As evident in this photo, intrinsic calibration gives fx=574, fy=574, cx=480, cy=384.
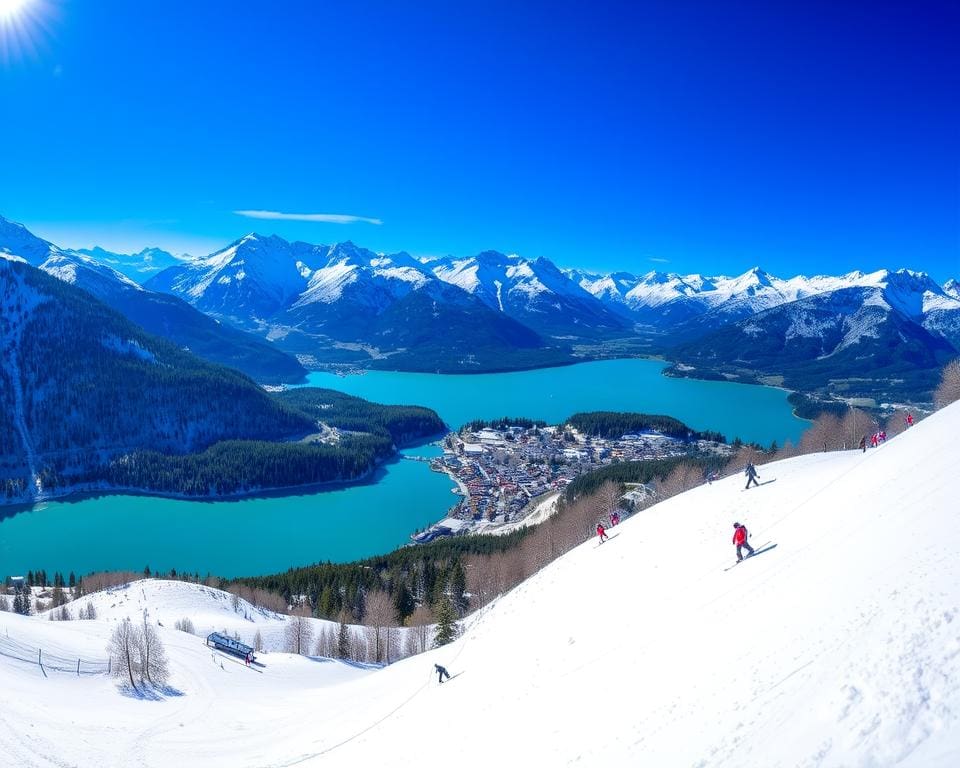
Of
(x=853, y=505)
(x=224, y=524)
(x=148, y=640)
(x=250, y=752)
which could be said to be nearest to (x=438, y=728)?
(x=250, y=752)

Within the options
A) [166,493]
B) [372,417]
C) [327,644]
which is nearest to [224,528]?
[166,493]

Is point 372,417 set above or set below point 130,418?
below

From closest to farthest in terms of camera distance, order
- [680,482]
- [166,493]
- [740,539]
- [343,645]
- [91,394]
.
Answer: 1. [740,539]
2. [343,645]
3. [680,482]
4. [166,493]
5. [91,394]

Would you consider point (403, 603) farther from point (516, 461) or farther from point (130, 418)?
point (130, 418)

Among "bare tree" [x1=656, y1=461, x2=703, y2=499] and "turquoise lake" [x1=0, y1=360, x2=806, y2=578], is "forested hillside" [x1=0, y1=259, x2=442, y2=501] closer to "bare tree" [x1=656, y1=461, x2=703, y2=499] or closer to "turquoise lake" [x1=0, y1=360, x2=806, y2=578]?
"turquoise lake" [x1=0, y1=360, x2=806, y2=578]

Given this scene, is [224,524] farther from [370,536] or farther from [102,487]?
[102,487]
